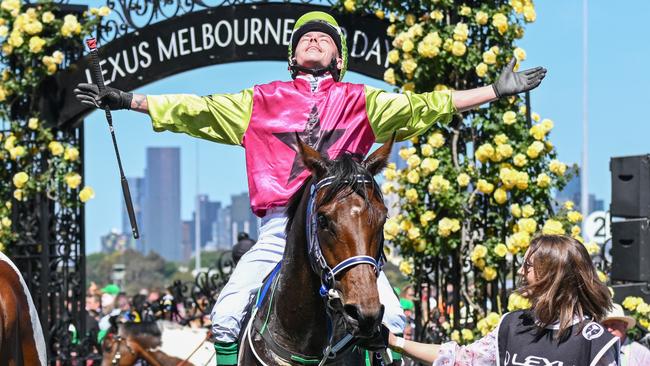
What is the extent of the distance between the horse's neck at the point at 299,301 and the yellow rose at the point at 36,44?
6365mm

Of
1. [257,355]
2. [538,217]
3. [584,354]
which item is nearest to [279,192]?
[257,355]

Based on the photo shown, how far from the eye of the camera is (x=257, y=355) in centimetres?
501

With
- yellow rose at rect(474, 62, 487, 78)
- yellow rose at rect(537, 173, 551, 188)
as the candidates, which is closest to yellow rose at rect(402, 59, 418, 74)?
yellow rose at rect(474, 62, 487, 78)

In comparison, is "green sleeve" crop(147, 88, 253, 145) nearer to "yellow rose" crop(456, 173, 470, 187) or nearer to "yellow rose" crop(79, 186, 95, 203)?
"yellow rose" crop(456, 173, 470, 187)

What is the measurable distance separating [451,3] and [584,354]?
5637mm

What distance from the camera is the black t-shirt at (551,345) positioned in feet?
13.9

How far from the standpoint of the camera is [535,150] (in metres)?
9.11

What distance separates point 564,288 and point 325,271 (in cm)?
91

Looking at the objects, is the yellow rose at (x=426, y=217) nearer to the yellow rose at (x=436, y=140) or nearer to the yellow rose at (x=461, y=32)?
the yellow rose at (x=436, y=140)

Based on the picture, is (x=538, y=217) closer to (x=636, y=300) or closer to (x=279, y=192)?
(x=636, y=300)

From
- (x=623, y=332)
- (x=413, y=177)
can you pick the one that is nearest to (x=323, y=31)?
(x=623, y=332)

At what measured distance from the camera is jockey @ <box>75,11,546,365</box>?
5473 mm

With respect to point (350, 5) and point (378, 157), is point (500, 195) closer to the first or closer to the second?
point (350, 5)

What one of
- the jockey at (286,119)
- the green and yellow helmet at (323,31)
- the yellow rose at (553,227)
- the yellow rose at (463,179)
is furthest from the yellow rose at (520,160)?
the green and yellow helmet at (323,31)
